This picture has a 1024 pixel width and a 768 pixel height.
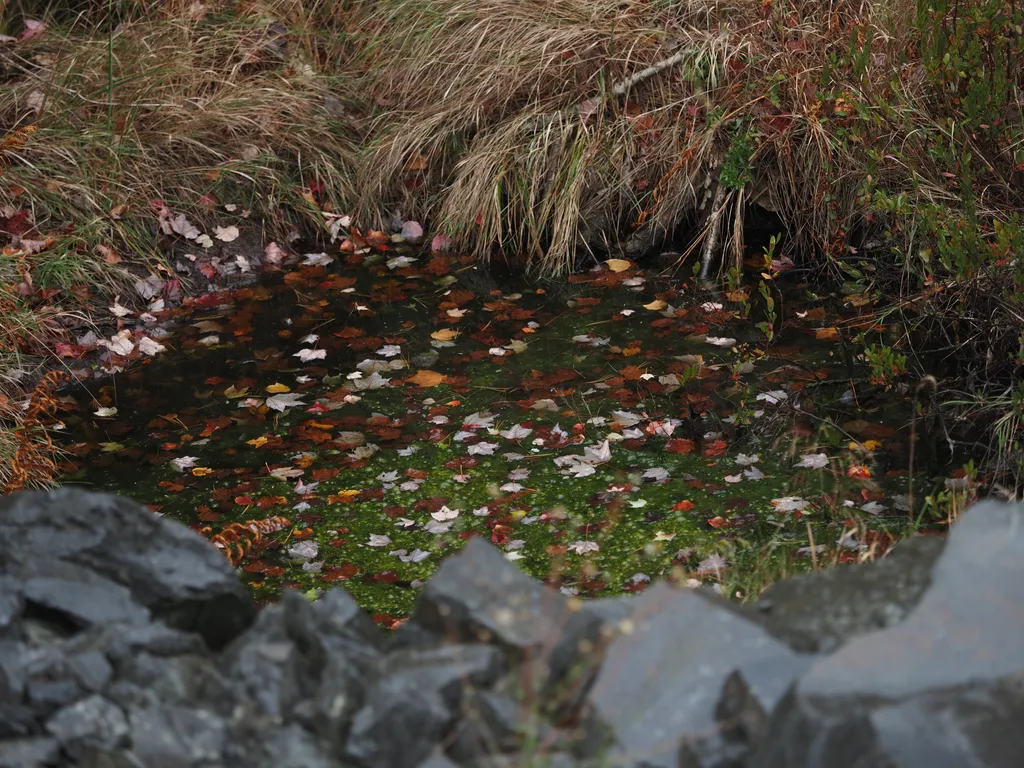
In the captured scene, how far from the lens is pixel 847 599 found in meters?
2.15

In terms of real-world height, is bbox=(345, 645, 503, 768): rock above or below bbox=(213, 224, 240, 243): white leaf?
above

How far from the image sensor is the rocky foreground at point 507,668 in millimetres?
1824

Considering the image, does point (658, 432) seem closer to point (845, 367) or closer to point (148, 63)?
point (845, 367)

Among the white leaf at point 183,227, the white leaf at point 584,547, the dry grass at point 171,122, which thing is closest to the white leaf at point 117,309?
the dry grass at point 171,122

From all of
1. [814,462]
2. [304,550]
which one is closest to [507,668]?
[304,550]

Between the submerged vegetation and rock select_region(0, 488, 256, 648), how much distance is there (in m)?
1.73

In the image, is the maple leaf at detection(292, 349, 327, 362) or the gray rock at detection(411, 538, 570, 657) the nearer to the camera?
the gray rock at detection(411, 538, 570, 657)

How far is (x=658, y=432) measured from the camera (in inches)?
181

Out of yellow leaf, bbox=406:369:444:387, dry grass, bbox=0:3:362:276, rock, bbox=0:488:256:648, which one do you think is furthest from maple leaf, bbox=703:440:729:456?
dry grass, bbox=0:3:362:276

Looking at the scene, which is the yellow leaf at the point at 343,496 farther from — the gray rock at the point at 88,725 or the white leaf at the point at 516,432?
the gray rock at the point at 88,725

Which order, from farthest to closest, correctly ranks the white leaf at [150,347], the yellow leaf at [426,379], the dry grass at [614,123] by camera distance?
1. the dry grass at [614,123]
2. the white leaf at [150,347]
3. the yellow leaf at [426,379]

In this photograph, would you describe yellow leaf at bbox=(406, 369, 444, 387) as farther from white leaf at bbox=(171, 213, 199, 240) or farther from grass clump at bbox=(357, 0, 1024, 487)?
white leaf at bbox=(171, 213, 199, 240)

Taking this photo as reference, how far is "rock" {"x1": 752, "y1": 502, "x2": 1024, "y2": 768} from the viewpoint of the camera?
173 cm

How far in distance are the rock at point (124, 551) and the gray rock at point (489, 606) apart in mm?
466
